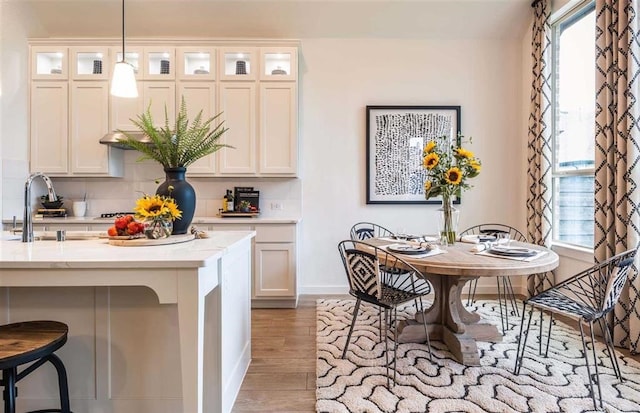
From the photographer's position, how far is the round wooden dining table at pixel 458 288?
207 cm

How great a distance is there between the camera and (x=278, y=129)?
386 centimetres

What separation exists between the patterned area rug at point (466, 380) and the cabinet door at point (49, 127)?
350 centimetres

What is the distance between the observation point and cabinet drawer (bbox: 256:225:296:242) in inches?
145

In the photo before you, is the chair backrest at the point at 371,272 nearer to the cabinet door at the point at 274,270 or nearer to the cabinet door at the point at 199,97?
the cabinet door at the point at 274,270

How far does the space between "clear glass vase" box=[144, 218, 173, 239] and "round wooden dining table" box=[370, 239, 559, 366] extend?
1449mm

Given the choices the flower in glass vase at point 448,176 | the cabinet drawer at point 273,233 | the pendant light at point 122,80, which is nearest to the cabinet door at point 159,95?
the pendant light at point 122,80

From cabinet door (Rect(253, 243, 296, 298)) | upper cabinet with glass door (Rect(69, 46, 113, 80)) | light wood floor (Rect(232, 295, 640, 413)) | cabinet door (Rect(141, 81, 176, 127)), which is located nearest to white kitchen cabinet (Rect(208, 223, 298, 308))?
cabinet door (Rect(253, 243, 296, 298))

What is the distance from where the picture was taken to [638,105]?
8.49 ft

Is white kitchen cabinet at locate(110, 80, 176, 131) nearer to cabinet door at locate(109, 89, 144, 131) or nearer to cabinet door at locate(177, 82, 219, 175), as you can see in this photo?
cabinet door at locate(109, 89, 144, 131)

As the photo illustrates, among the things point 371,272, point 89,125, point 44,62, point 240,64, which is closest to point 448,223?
point 371,272

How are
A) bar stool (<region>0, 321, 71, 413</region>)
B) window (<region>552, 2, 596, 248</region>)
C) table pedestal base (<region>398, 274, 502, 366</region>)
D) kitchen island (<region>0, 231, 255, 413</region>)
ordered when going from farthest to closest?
window (<region>552, 2, 596, 248</region>)
table pedestal base (<region>398, 274, 502, 366</region>)
kitchen island (<region>0, 231, 255, 413</region>)
bar stool (<region>0, 321, 71, 413</region>)

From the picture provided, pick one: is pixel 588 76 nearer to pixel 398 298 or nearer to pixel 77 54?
pixel 398 298

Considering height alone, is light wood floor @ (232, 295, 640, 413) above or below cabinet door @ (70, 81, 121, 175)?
below

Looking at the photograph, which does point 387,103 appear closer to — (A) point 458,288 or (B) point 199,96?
(B) point 199,96
